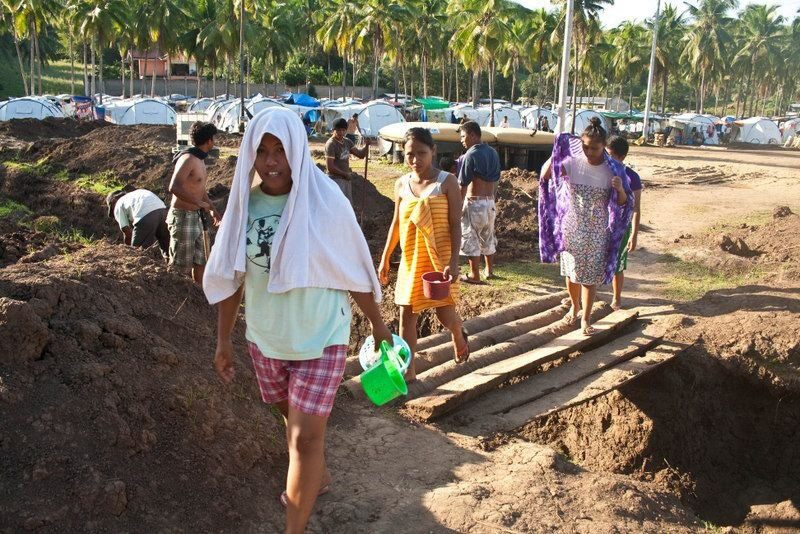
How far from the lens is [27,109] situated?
1233 inches

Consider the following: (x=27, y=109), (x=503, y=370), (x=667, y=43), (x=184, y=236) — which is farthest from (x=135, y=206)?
(x=667, y=43)

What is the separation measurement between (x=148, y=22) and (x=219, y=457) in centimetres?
Answer: 4456

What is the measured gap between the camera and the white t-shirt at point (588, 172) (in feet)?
19.5

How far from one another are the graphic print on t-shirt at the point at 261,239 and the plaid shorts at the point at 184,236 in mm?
3425

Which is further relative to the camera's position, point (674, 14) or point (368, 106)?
point (674, 14)

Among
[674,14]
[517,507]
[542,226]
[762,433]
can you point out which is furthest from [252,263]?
[674,14]

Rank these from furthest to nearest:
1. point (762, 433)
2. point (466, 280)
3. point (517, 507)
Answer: point (466, 280), point (762, 433), point (517, 507)

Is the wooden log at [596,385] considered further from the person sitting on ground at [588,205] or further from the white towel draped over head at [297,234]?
the white towel draped over head at [297,234]

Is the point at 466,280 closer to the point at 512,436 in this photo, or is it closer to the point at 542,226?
the point at 542,226

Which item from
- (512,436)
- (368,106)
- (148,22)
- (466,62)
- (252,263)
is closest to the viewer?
(252,263)

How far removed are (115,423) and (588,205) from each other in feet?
13.4

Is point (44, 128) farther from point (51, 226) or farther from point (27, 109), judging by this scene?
point (51, 226)

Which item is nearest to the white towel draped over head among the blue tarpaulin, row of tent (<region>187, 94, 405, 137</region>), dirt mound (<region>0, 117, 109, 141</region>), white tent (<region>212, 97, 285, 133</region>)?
dirt mound (<region>0, 117, 109, 141</region>)

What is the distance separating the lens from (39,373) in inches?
137
